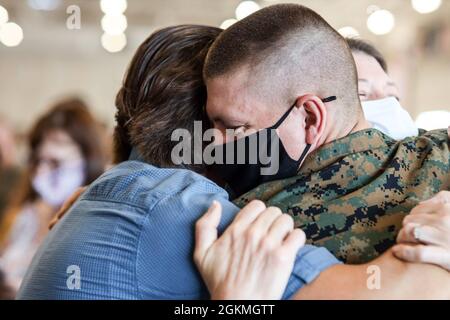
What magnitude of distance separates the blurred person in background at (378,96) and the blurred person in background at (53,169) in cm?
162

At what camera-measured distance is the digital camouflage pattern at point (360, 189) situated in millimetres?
1138

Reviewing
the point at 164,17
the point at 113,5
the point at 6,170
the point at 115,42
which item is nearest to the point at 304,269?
the point at 6,170

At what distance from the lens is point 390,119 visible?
1600 mm

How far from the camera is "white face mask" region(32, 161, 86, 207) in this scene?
315 centimetres

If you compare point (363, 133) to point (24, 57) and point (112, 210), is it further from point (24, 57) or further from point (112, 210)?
point (24, 57)

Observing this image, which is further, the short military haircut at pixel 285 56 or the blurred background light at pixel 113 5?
the blurred background light at pixel 113 5

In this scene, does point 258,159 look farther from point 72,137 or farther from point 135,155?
point 72,137

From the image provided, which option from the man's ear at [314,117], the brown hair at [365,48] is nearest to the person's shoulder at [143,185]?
the man's ear at [314,117]

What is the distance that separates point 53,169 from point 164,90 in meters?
1.90

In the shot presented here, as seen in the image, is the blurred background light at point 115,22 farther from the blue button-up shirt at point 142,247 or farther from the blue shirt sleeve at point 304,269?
the blue shirt sleeve at point 304,269

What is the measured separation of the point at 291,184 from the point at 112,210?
351mm

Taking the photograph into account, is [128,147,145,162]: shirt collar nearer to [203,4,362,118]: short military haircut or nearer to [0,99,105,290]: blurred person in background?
[203,4,362,118]: short military haircut

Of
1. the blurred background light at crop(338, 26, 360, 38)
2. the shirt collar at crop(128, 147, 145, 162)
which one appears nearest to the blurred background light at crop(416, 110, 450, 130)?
the blurred background light at crop(338, 26, 360, 38)

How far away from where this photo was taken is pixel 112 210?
1.12 m
